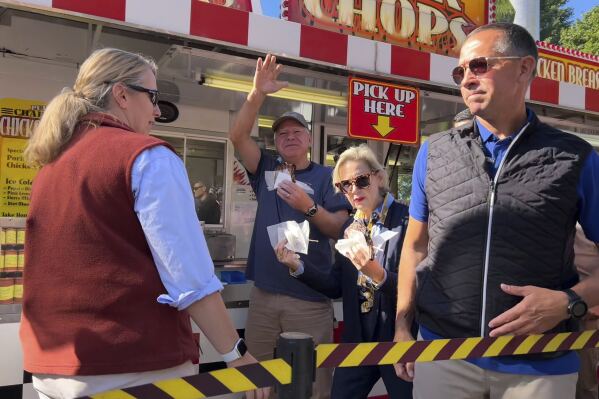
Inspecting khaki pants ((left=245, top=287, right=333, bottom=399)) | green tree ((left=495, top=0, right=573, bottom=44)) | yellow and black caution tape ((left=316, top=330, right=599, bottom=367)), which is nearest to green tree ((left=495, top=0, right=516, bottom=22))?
khaki pants ((left=245, top=287, right=333, bottom=399))

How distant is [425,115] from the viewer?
157 inches

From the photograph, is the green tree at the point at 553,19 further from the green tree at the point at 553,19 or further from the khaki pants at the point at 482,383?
the khaki pants at the point at 482,383

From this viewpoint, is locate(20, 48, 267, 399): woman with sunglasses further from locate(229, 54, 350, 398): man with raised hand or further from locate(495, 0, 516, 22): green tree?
locate(495, 0, 516, 22): green tree

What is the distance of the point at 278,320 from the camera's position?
94.7 inches

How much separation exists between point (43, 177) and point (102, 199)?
21 cm

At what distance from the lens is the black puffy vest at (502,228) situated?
135 centimetres

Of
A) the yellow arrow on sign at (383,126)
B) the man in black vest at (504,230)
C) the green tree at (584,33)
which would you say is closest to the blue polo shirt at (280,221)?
the yellow arrow on sign at (383,126)

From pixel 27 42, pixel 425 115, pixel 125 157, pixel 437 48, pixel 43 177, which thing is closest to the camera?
pixel 125 157

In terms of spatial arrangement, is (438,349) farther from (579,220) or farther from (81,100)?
(81,100)

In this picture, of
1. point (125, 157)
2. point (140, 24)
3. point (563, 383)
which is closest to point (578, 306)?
point (563, 383)

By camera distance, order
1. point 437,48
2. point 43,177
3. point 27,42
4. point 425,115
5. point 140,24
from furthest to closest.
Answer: point 425,115 < point 437,48 < point 27,42 < point 140,24 < point 43,177

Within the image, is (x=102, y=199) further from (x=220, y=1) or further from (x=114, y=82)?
(x=220, y=1)

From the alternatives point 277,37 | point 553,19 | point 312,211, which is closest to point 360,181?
point 312,211

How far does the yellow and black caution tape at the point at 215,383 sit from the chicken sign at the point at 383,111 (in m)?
1.69
